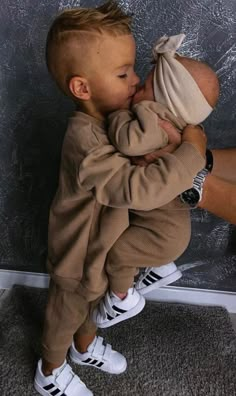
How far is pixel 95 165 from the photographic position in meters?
1.01

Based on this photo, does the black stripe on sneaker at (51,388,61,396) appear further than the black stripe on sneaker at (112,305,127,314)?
Yes

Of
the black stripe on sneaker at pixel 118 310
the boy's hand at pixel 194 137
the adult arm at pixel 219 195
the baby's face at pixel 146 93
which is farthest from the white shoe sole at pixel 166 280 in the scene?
the baby's face at pixel 146 93

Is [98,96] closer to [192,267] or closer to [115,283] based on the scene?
[115,283]

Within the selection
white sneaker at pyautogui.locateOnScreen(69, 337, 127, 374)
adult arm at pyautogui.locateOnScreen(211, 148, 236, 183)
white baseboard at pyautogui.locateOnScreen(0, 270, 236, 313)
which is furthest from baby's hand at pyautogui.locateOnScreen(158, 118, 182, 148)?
white baseboard at pyautogui.locateOnScreen(0, 270, 236, 313)

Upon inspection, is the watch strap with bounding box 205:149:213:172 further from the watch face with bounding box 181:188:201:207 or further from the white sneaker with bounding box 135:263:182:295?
the white sneaker with bounding box 135:263:182:295

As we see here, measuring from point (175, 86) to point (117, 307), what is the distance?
21.9 inches

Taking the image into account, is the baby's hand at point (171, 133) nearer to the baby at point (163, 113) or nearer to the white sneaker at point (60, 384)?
the baby at point (163, 113)

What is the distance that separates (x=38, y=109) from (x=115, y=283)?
62 cm

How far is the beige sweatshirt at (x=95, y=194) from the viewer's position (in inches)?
39.2

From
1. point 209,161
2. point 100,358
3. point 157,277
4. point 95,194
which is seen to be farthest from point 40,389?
point 209,161

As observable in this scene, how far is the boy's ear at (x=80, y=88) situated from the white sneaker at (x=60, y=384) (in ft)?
2.57

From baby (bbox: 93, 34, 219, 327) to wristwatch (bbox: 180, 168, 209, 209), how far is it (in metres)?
0.02

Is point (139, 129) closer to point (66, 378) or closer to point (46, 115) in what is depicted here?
point (46, 115)

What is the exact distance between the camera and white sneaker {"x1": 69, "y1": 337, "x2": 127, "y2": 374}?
149 cm
